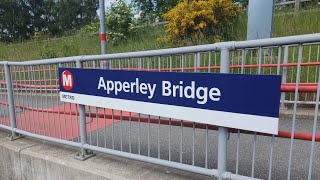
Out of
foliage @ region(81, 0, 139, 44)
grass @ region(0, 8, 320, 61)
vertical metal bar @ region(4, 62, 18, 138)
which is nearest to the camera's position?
vertical metal bar @ region(4, 62, 18, 138)

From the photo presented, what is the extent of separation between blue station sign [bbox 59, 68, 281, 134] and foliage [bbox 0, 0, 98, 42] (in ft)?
167

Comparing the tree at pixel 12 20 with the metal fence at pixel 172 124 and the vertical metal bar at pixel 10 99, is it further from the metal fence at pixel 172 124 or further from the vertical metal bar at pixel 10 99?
the metal fence at pixel 172 124

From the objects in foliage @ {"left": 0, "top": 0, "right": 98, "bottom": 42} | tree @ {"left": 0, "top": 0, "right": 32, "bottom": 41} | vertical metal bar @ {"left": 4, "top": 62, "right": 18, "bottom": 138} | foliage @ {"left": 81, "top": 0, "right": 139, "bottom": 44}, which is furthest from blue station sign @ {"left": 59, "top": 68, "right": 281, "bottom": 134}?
tree @ {"left": 0, "top": 0, "right": 32, "bottom": 41}

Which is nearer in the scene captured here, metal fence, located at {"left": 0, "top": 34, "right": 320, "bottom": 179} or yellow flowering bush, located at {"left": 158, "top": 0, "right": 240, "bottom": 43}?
metal fence, located at {"left": 0, "top": 34, "right": 320, "bottom": 179}

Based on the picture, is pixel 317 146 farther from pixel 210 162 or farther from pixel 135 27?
pixel 135 27

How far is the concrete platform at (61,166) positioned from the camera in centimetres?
327

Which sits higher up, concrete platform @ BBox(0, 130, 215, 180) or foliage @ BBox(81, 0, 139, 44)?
foliage @ BBox(81, 0, 139, 44)

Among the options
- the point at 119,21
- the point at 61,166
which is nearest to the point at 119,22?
the point at 119,21

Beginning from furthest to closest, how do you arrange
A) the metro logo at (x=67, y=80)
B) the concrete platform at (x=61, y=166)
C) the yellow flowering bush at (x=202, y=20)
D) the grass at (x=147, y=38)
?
the yellow flowering bush at (x=202, y=20), the grass at (x=147, y=38), the metro logo at (x=67, y=80), the concrete platform at (x=61, y=166)

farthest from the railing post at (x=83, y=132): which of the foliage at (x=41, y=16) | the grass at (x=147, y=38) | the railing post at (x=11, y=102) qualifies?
the foliage at (x=41, y=16)

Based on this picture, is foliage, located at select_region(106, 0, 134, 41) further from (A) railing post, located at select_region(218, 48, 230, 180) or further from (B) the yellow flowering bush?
(A) railing post, located at select_region(218, 48, 230, 180)

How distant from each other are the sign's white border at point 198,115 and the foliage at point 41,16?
167ft

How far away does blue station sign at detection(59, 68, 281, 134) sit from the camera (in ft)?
7.52

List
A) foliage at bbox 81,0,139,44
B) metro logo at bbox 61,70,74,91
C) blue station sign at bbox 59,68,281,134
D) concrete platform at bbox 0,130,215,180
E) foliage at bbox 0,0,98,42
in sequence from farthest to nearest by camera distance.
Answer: foliage at bbox 0,0,98,42 → foliage at bbox 81,0,139,44 → metro logo at bbox 61,70,74,91 → concrete platform at bbox 0,130,215,180 → blue station sign at bbox 59,68,281,134
